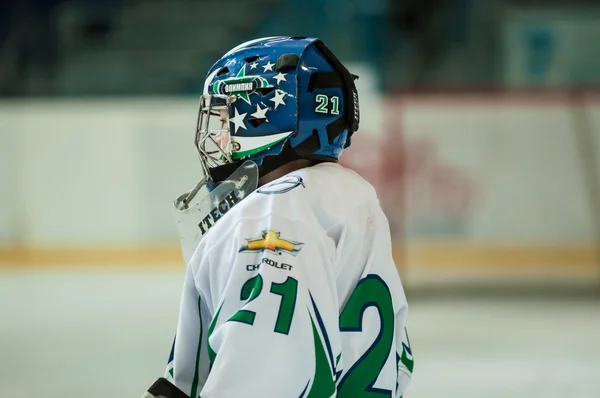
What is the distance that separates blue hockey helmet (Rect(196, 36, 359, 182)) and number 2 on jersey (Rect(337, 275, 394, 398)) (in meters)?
0.21

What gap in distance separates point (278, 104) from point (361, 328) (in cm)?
31

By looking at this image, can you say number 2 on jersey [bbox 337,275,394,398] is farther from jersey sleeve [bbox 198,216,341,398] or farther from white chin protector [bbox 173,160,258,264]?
white chin protector [bbox 173,160,258,264]

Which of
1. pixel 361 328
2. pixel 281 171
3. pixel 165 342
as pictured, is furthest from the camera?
pixel 165 342

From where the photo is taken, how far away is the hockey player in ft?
3.24

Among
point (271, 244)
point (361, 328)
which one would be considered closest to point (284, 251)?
point (271, 244)

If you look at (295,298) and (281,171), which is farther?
(281,171)

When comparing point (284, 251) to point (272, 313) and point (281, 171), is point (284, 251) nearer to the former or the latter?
point (272, 313)

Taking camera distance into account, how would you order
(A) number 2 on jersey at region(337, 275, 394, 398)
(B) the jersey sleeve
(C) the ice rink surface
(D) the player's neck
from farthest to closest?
(C) the ice rink surface
(D) the player's neck
(A) number 2 on jersey at region(337, 275, 394, 398)
(B) the jersey sleeve

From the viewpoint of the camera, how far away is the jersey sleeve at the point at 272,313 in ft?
3.18

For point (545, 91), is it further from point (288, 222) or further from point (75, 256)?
point (288, 222)

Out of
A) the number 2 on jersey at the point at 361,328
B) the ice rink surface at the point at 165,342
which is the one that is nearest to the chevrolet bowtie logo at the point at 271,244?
the number 2 on jersey at the point at 361,328

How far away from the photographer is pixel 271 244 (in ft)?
3.33

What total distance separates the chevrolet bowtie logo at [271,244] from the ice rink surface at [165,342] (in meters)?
2.44

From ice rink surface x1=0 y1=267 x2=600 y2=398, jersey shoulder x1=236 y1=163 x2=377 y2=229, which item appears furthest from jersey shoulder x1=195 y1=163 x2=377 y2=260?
ice rink surface x1=0 y1=267 x2=600 y2=398
